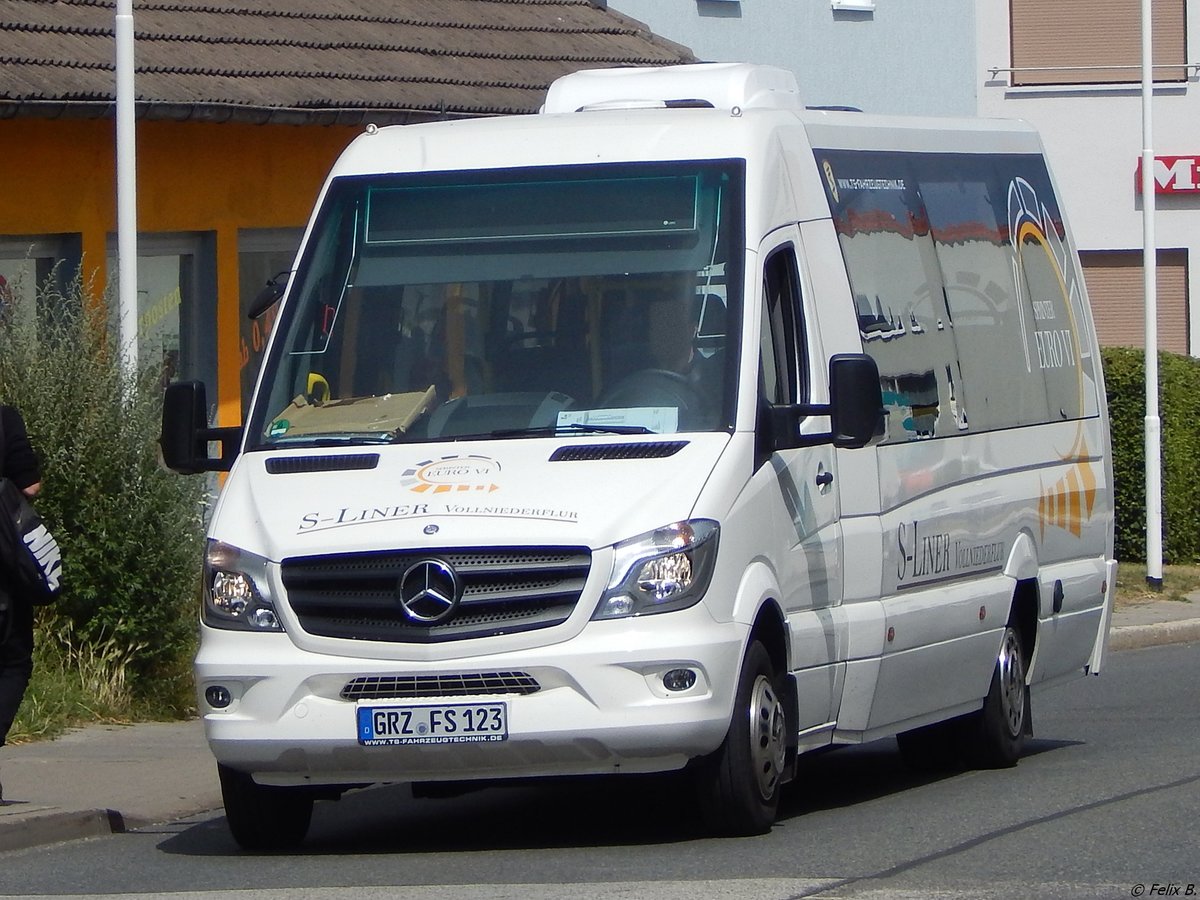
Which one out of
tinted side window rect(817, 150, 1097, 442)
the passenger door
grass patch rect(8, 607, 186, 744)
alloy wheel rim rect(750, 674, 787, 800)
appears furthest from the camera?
grass patch rect(8, 607, 186, 744)

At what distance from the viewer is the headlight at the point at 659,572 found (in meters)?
8.28

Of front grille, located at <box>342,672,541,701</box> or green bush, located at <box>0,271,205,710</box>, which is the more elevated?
green bush, located at <box>0,271,205,710</box>

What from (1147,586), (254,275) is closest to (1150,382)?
(1147,586)

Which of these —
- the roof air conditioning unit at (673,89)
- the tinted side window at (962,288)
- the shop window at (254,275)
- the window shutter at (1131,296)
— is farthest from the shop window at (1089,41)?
the roof air conditioning unit at (673,89)

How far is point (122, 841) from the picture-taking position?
966 cm

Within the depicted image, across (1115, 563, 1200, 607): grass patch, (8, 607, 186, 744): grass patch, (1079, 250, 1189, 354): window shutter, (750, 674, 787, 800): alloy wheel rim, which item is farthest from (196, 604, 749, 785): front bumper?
(1079, 250, 1189, 354): window shutter

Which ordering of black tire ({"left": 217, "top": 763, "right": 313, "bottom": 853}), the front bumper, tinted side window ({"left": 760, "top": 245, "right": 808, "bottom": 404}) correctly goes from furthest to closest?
1. tinted side window ({"left": 760, "top": 245, "right": 808, "bottom": 404})
2. black tire ({"left": 217, "top": 763, "right": 313, "bottom": 853})
3. the front bumper

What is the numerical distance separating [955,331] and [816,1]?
15.5 m

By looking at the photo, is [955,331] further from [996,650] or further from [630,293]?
[630,293]

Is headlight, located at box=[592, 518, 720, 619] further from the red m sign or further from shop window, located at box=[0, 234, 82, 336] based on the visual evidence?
the red m sign

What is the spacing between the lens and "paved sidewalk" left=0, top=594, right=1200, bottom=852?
31.6 feet

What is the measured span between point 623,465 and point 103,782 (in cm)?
337

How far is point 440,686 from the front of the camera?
834 cm

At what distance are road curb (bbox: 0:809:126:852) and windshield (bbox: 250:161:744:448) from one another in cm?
164
